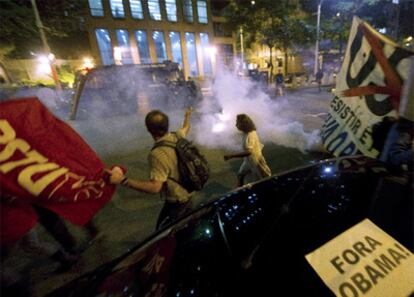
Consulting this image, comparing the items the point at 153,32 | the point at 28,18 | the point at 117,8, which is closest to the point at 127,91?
the point at 28,18

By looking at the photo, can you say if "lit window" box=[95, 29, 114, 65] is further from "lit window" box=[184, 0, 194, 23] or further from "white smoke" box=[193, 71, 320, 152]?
"white smoke" box=[193, 71, 320, 152]

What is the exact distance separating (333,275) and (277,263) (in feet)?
0.86

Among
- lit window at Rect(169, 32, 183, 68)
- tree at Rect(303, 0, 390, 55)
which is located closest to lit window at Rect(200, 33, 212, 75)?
lit window at Rect(169, 32, 183, 68)

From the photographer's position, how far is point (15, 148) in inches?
65.5

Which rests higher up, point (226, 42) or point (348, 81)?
point (226, 42)

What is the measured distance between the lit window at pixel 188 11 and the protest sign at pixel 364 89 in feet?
100

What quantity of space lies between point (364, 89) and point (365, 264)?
7.14 ft

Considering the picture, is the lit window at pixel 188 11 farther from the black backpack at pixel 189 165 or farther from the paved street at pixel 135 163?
the black backpack at pixel 189 165

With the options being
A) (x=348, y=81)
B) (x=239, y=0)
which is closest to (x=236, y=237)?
(x=348, y=81)

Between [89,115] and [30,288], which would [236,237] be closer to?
[30,288]

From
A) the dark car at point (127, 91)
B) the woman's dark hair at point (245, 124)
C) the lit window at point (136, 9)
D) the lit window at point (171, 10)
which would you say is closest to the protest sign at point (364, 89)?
the woman's dark hair at point (245, 124)

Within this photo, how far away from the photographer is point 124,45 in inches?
1032

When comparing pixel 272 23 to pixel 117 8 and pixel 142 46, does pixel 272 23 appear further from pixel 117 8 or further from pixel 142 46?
pixel 117 8

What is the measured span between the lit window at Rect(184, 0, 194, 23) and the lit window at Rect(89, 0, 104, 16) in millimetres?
9724
